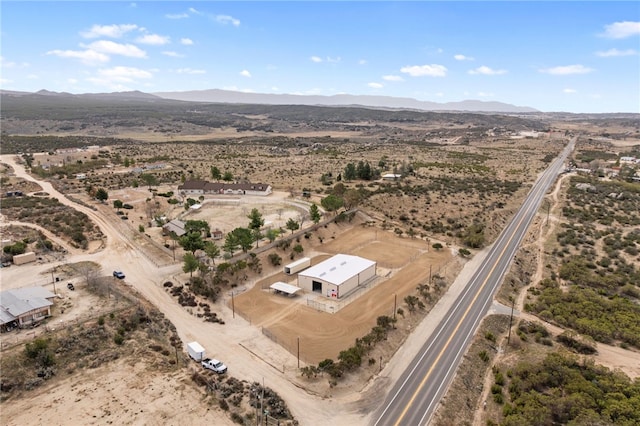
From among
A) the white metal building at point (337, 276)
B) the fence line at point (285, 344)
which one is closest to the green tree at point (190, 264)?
the white metal building at point (337, 276)

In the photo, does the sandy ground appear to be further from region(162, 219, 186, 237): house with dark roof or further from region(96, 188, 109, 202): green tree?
region(96, 188, 109, 202): green tree

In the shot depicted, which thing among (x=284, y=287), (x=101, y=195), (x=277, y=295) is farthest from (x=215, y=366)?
(x=101, y=195)

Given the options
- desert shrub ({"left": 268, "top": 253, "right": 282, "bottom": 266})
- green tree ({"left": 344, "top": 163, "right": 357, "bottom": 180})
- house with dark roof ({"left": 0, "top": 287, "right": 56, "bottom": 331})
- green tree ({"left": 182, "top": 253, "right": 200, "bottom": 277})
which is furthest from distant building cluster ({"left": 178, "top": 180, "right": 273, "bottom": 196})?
house with dark roof ({"left": 0, "top": 287, "right": 56, "bottom": 331})

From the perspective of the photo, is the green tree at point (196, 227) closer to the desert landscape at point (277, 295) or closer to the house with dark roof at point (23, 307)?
the desert landscape at point (277, 295)

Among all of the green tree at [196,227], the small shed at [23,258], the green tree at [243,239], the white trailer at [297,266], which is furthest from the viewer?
the green tree at [196,227]

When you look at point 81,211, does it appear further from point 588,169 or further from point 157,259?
point 588,169
